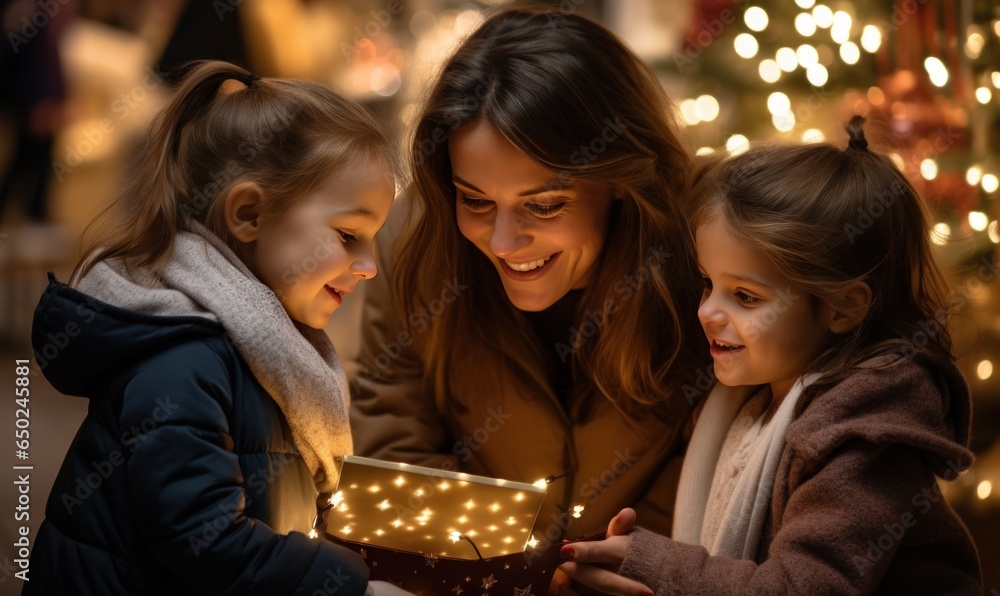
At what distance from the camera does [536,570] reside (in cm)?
119

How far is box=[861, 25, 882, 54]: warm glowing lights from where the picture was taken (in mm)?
2213

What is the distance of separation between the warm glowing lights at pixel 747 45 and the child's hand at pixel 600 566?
1.49 m

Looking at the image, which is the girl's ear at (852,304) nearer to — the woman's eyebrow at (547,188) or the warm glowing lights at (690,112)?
the woman's eyebrow at (547,188)

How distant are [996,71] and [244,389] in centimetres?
181

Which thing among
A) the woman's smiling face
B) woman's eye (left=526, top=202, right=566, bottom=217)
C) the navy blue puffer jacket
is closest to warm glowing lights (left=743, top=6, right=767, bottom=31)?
the woman's smiling face

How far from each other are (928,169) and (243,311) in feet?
5.14

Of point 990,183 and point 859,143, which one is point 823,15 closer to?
point 990,183

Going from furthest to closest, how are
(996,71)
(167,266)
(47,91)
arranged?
(47,91)
(996,71)
(167,266)

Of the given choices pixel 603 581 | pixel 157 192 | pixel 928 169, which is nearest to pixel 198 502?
pixel 157 192

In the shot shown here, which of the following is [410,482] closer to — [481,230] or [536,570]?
[536,570]

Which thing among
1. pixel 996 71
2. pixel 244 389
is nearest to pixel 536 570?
pixel 244 389

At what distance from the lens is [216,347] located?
113 cm

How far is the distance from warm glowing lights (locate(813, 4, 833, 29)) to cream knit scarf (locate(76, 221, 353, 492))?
1.59 meters

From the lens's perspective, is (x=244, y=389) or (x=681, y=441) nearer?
(x=244, y=389)
